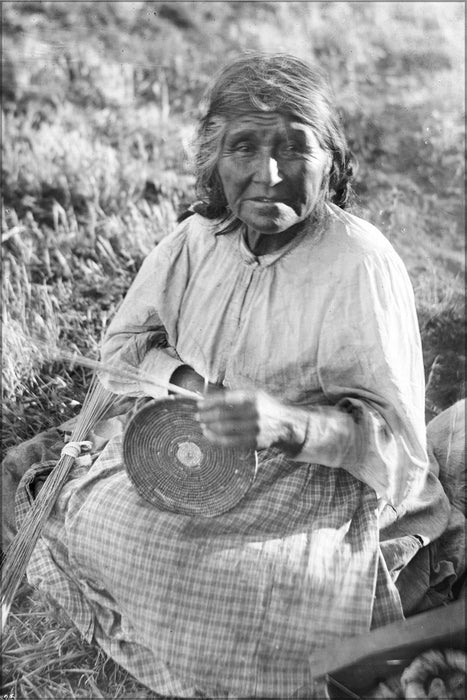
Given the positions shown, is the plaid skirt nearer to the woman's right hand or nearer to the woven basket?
the woven basket

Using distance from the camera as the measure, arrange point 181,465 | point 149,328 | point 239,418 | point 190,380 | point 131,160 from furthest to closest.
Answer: point 131,160 < point 149,328 < point 190,380 < point 181,465 < point 239,418

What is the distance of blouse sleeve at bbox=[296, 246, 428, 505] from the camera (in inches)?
88.8

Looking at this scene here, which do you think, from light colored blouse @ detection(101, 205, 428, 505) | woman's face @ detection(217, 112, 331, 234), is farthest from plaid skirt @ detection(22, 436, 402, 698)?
woman's face @ detection(217, 112, 331, 234)

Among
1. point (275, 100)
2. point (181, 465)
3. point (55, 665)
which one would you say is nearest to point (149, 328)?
point (181, 465)

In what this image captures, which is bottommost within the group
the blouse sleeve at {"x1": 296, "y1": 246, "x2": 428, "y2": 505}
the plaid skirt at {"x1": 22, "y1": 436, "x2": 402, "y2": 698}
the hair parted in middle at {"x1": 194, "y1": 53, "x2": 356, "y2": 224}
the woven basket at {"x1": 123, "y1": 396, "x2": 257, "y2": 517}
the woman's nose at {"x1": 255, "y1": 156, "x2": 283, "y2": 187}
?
the plaid skirt at {"x1": 22, "y1": 436, "x2": 402, "y2": 698}

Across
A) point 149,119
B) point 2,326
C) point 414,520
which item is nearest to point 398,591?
point 414,520

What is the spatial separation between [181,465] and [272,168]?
789 millimetres

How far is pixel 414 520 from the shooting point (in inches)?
99.8

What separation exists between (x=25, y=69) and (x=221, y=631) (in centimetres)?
423

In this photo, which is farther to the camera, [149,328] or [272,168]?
[149,328]

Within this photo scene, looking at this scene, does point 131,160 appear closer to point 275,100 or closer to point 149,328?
point 149,328

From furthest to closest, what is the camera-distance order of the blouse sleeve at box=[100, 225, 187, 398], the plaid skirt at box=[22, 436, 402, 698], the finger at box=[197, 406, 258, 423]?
the blouse sleeve at box=[100, 225, 187, 398]
the plaid skirt at box=[22, 436, 402, 698]
the finger at box=[197, 406, 258, 423]

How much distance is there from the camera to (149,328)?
2736 millimetres

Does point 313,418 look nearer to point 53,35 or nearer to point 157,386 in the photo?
point 157,386
